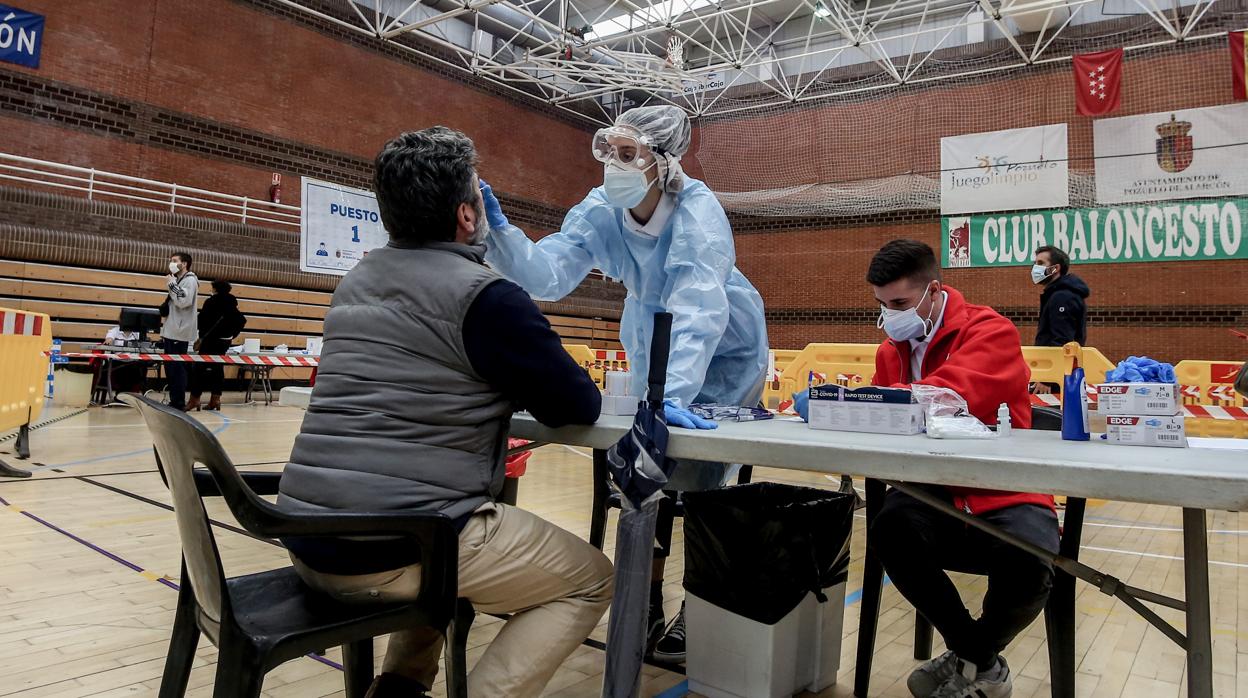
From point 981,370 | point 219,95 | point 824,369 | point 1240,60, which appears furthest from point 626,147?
point 219,95

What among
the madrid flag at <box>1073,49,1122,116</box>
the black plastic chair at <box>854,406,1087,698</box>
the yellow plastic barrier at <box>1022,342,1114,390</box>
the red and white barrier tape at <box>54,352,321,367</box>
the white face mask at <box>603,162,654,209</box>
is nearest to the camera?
the black plastic chair at <box>854,406,1087,698</box>

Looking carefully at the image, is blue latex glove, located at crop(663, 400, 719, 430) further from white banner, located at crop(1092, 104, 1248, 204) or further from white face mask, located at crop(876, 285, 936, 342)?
white banner, located at crop(1092, 104, 1248, 204)

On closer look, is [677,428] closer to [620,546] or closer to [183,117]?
[620,546]

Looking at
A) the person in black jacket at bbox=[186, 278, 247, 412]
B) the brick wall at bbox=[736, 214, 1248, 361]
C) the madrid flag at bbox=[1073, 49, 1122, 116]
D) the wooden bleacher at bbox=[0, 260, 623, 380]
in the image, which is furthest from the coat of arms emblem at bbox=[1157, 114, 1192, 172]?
the person in black jacket at bbox=[186, 278, 247, 412]

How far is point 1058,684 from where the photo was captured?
1.64m

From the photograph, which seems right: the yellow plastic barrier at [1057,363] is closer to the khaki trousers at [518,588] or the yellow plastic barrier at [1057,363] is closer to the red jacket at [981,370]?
the red jacket at [981,370]

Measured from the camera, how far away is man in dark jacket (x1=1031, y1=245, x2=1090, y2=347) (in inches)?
217

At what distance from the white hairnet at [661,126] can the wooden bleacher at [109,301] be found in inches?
229

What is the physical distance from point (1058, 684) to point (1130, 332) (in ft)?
39.4

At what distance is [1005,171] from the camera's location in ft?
38.5

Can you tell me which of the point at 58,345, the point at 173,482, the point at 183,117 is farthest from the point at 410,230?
the point at 183,117

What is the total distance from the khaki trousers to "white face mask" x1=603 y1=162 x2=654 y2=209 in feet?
3.59

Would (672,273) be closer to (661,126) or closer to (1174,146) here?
(661,126)

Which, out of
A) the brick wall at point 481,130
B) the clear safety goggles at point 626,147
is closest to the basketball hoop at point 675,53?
the brick wall at point 481,130
